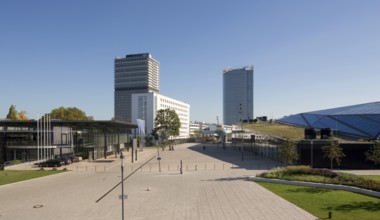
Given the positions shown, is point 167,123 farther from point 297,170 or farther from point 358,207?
point 358,207

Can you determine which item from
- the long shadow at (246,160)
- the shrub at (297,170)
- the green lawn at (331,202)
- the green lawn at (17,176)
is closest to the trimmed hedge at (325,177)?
the shrub at (297,170)

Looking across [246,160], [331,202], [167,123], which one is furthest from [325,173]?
[167,123]

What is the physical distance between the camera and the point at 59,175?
154 ft

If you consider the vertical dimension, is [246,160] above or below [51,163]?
below

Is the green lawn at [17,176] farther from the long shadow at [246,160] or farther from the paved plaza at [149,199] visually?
the long shadow at [246,160]

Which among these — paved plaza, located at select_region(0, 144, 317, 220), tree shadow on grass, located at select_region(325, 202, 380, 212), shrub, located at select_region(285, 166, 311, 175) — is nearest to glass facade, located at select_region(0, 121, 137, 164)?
paved plaza, located at select_region(0, 144, 317, 220)

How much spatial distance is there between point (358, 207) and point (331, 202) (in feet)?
7.23

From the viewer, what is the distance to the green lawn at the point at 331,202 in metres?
23.2

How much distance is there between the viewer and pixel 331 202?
2702cm

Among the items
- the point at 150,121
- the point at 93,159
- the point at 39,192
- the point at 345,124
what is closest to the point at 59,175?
the point at 39,192

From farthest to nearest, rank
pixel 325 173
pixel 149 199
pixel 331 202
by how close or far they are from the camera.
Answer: pixel 325 173 → pixel 149 199 → pixel 331 202

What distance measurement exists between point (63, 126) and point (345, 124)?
59.7m

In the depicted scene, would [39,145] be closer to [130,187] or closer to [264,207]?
[130,187]

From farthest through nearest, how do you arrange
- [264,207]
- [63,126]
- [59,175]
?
[63,126], [59,175], [264,207]
